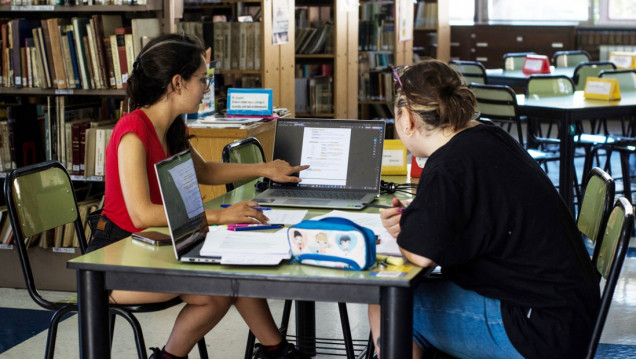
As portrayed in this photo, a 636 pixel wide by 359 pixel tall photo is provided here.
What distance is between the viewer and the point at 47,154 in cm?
423

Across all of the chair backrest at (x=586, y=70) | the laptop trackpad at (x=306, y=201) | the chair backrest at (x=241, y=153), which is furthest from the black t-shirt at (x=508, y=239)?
the chair backrest at (x=586, y=70)

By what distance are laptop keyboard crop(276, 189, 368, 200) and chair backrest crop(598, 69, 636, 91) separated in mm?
4149

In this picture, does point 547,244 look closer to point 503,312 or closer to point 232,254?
point 503,312

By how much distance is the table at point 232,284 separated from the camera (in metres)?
1.88

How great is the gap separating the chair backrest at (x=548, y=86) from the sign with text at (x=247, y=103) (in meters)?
2.43

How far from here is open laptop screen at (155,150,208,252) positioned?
2.05 m

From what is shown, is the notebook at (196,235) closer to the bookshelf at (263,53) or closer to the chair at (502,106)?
the bookshelf at (263,53)

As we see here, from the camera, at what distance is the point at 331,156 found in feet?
9.53

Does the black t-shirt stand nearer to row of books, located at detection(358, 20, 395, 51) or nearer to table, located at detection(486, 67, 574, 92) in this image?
table, located at detection(486, 67, 574, 92)

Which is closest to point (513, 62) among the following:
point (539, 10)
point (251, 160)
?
point (539, 10)

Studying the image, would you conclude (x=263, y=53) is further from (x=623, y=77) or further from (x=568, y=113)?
(x=623, y=77)

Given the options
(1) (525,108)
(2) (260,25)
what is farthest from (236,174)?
(1) (525,108)

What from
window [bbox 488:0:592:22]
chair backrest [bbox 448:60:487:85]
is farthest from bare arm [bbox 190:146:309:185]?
window [bbox 488:0:592:22]

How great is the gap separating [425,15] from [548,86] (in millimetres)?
4361
